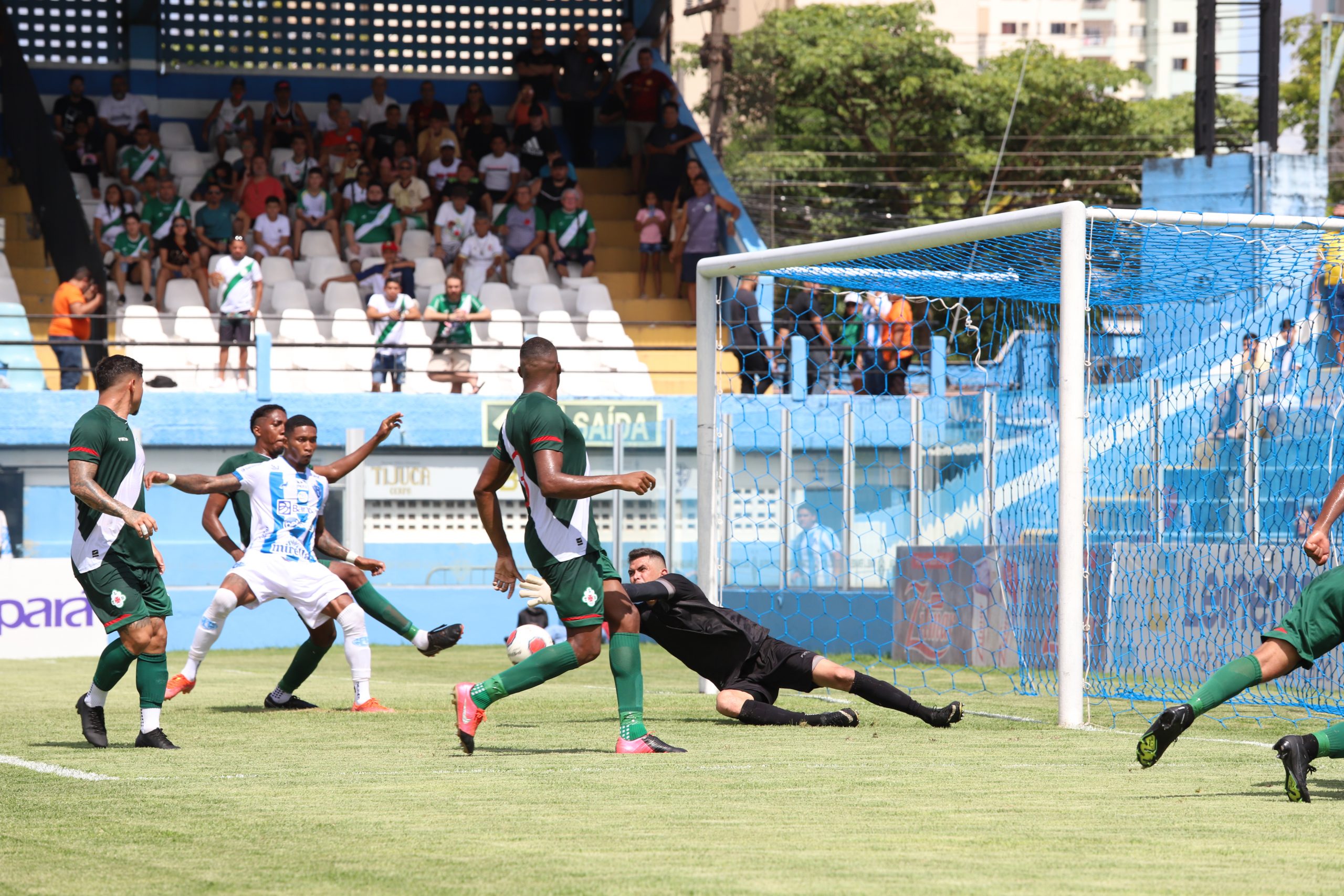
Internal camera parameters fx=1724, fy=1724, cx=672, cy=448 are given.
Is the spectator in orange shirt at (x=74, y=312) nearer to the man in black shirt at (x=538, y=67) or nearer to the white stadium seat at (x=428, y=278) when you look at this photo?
the white stadium seat at (x=428, y=278)

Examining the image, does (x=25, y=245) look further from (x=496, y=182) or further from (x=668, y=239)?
(x=668, y=239)

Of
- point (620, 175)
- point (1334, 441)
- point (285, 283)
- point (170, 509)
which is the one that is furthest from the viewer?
point (620, 175)

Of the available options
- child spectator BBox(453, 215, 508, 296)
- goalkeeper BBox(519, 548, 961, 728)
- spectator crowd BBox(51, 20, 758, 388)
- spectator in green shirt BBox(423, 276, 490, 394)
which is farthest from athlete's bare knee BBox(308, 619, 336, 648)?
child spectator BBox(453, 215, 508, 296)

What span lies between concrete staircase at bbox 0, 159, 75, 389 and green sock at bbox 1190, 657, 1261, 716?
17.4 metres

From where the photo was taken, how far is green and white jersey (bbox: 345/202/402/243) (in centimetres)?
2222

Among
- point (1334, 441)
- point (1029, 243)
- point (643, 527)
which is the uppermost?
point (1029, 243)

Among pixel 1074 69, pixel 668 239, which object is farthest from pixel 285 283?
pixel 1074 69

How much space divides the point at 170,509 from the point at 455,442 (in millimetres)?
3213

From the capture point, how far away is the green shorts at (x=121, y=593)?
830 centimetres

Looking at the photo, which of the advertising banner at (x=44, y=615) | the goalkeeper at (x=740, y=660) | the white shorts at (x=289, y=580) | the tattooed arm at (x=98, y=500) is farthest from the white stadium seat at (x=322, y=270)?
the tattooed arm at (x=98, y=500)

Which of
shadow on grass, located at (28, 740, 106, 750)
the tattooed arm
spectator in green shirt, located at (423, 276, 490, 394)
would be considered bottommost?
shadow on grass, located at (28, 740, 106, 750)

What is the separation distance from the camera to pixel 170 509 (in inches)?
719

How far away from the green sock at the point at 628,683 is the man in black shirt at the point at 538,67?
18.5m

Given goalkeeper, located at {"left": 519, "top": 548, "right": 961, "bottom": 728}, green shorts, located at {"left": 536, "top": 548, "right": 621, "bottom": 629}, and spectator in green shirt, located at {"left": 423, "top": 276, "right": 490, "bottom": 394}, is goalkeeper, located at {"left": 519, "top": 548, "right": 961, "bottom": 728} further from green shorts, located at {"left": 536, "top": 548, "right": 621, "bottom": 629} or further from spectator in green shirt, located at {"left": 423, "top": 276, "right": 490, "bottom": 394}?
spectator in green shirt, located at {"left": 423, "top": 276, "right": 490, "bottom": 394}
